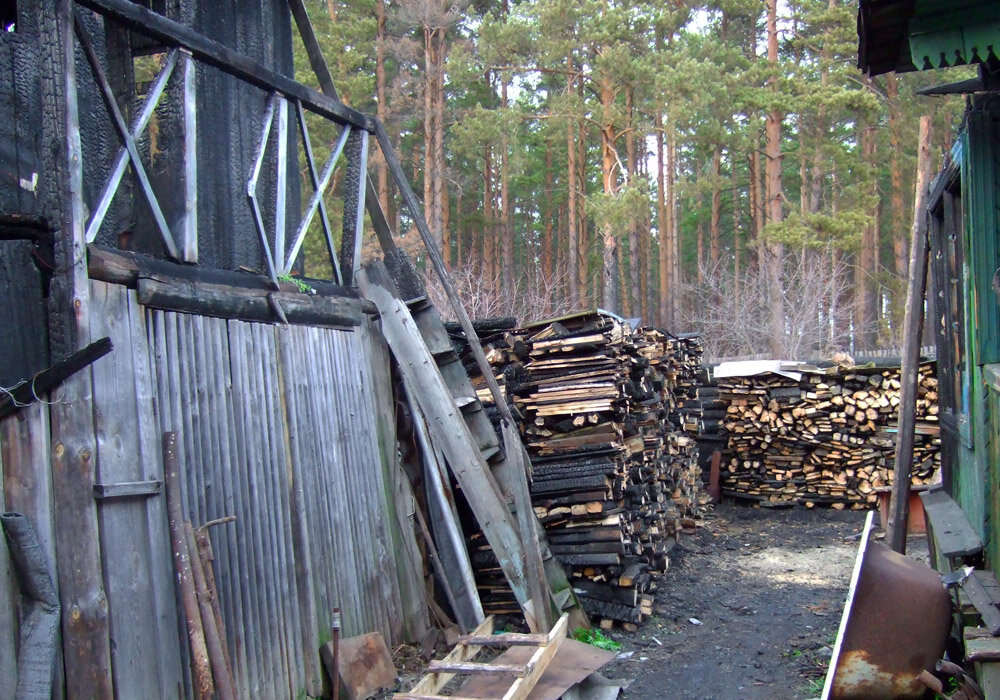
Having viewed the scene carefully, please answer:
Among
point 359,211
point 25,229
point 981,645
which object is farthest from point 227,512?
point 981,645

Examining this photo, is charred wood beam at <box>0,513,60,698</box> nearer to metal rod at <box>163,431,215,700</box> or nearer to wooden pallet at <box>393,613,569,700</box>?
metal rod at <box>163,431,215,700</box>

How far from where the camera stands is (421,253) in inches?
1078

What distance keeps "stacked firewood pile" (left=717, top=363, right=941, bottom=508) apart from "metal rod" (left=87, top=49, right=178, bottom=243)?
11447mm

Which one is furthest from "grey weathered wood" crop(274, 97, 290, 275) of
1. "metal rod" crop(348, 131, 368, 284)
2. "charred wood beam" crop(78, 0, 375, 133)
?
"metal rod" crop(348, 131, 368, 284)

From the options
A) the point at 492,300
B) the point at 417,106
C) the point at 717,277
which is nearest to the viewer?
the point at 492,300

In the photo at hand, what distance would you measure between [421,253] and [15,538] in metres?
24.4

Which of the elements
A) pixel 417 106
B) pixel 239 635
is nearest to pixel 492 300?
pixel 417 106

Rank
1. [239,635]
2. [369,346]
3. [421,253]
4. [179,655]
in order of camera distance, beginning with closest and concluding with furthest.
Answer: [179,655], [239,635], [369,346], [421,253]

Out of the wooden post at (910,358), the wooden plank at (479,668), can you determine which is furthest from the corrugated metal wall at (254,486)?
the wooden post at (910,358)

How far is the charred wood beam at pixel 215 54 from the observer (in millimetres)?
4297

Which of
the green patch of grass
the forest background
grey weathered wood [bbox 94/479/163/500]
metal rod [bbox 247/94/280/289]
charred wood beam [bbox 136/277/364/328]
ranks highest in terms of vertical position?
the forest background

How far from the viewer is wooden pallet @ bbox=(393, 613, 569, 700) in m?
5.18

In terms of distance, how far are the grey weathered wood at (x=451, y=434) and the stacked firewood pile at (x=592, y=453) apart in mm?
978

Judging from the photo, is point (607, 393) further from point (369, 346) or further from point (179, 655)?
point (179, 655)
